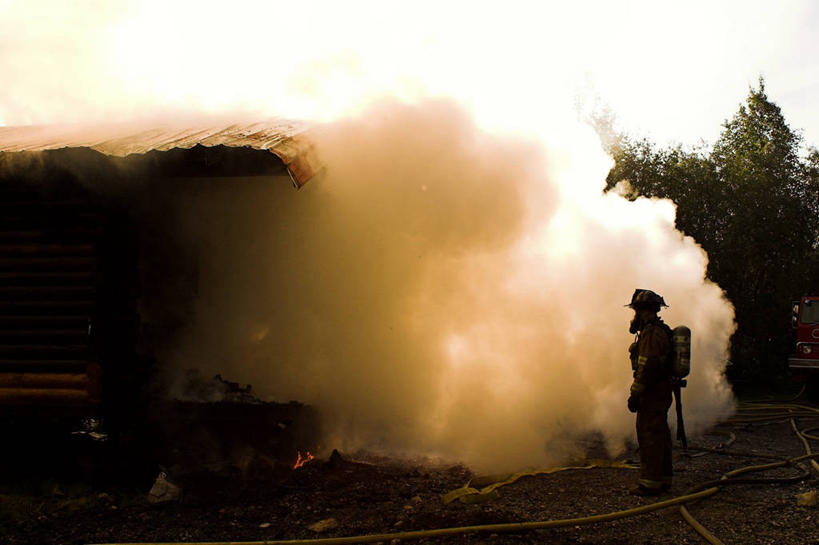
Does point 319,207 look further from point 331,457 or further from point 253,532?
point 253,532

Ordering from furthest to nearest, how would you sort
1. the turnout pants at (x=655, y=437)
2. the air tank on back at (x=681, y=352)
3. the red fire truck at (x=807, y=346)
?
the red fire truck at (x=807, y=346), the air tank on back at (x=681, y=352), the turnout pants at (x=655, y=437)

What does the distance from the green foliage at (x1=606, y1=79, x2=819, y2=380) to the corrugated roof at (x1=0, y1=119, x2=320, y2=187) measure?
1139 centimetres

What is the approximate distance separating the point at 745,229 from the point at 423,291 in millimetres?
11161

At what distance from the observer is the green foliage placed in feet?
48.2

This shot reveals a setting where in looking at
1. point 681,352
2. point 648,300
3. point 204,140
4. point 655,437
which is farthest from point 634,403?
point 204,140

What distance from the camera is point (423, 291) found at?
7.43 m

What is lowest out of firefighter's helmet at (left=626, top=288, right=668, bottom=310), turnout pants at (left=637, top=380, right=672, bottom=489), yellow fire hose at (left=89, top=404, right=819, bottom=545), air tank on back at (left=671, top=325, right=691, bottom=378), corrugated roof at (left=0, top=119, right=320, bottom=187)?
yellow fire hose at (left=89, top=404, right=819, bottom=545)

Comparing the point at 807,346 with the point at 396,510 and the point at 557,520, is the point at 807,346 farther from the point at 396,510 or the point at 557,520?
the point at 396,510

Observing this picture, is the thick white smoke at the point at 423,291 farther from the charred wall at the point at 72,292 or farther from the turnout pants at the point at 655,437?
the turnout pants at the point at 655,437

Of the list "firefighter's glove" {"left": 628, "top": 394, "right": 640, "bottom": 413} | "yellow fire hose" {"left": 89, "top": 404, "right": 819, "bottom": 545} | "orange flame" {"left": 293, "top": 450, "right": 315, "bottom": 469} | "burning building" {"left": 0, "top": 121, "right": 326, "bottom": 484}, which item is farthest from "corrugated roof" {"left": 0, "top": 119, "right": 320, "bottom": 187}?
"firefighter's glove" {"left": 628, "top": 394, "right": 640, "bottom": 413}

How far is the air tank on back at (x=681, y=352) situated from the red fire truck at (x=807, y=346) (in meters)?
7.54

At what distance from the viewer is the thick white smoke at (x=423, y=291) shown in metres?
7.09

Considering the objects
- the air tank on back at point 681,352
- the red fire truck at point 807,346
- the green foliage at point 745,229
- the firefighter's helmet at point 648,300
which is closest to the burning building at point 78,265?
the firefighter's helmet at point 648,300

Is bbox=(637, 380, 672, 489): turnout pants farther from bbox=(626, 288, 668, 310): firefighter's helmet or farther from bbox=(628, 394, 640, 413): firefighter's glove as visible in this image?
bbox=(626, 288, 668, 310): firefighter's helmet
